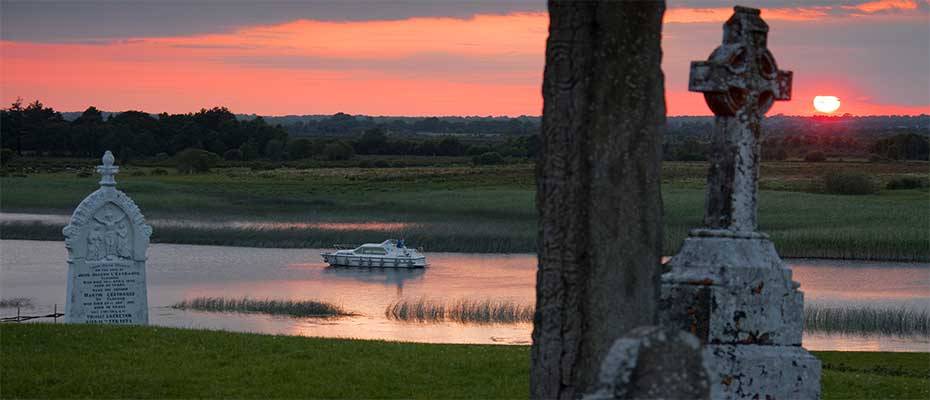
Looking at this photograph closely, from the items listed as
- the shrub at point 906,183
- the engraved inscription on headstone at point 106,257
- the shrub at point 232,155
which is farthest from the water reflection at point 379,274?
the shrub at point 232,155

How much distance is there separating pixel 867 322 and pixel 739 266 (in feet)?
67.5

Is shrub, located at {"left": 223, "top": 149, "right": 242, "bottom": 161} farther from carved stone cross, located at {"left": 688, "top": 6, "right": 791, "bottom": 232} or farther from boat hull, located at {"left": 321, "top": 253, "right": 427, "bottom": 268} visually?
carved stone cross, located at {"left": 688, "top": 6, "right": 791, "bottom": 232}

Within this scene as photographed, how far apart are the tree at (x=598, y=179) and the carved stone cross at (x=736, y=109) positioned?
125 inches

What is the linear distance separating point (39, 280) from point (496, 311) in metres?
15.9

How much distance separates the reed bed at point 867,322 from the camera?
27453 mm

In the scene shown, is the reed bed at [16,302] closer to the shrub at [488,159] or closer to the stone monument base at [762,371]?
the stone monument base at [762,371]

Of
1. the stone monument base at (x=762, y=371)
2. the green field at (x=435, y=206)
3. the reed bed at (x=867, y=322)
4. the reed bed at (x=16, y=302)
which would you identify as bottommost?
the reed bed at (x=16, y=302)

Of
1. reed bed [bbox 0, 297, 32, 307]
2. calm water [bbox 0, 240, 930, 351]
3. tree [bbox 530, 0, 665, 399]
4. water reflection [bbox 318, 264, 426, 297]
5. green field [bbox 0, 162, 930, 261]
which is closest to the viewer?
tree [bbox 530, 0, 665, 399]

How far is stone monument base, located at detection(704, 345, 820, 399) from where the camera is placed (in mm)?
8797

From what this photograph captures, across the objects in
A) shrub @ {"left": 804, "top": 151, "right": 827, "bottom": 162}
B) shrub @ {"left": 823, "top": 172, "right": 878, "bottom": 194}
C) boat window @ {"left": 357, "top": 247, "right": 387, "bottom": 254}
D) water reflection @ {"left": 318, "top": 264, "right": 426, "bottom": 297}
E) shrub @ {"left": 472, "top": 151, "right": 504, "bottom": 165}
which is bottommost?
water reflection @ {"left": 318, "top": 264, "right": 426, "bottom": 297}

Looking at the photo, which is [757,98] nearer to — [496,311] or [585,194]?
[585,194]

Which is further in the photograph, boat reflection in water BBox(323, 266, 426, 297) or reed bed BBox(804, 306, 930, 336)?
boat reflection in water BBox(323, 266, 426, 297)

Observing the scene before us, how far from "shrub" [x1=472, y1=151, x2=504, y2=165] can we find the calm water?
55915mm

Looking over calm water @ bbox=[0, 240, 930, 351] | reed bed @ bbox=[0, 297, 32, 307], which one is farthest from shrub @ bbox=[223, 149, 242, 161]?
reed bed @ bbox=[0, 297, 32, 307]
